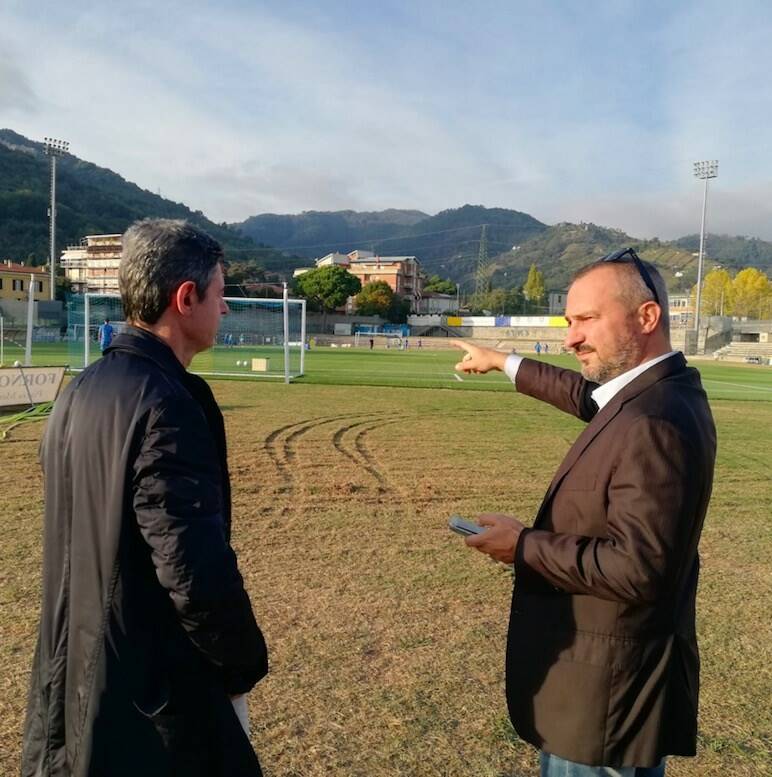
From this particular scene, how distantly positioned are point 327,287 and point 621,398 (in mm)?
101545

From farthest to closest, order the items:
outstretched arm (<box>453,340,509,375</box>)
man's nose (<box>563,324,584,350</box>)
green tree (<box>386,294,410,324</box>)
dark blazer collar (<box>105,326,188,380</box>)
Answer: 1. green tree (<box>386,294,410,324</box>)
2. outstretched arm (<box>453,340,509,375</box>)
3. man's nose (<box>563,324,584,350</box>)
4. dark blazer collar (<box>105,326,188,380</box>)

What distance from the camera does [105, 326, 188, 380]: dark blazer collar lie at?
182 cm

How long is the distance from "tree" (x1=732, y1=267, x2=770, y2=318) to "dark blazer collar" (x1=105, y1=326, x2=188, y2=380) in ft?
331

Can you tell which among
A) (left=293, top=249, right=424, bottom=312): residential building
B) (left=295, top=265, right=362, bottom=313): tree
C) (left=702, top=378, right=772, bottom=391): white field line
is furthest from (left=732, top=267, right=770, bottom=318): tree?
(left=702, top=378, right=772, bottom=391): white field line

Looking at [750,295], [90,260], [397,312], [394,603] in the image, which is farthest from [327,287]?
[394,603]

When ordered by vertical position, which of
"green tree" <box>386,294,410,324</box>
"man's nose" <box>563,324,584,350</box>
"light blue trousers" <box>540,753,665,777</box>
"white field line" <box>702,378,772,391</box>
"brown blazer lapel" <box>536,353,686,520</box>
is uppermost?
"green tree" <box>386,294,410,324</box>

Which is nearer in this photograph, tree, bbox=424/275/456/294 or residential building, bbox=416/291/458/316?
residential building, bbox=416/291/458/316

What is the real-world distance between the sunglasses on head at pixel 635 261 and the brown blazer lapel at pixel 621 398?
207 mm

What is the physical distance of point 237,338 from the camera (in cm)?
2652

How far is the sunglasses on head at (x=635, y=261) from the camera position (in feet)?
6.59

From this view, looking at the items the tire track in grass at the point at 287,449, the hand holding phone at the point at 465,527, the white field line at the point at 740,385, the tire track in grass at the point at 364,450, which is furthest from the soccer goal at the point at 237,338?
the hand holding phone at the point at 465,527

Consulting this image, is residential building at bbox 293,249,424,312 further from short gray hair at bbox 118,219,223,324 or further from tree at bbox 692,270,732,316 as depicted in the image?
short gray hair at bbox 118,219,223,324

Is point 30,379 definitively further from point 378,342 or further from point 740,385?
point 378,342

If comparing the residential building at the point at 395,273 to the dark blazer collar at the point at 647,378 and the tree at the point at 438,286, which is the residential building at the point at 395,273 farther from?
the dark blazer collar at the point at 647,378
